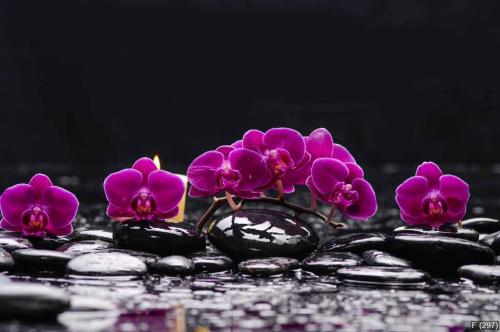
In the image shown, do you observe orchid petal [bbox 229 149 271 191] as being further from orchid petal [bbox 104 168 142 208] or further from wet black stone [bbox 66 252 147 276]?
wet black stone [bbox 66 252 147 276]

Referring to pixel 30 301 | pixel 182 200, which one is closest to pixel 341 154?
pixel 182 200

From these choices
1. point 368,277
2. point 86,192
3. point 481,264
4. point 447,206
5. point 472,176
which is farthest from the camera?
point 472,176

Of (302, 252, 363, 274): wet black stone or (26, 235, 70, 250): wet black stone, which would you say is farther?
(26, 235, 70, 250): wet black stone

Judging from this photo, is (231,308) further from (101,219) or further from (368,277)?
(101,219)

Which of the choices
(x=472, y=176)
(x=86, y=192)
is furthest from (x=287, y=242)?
(x=472, y=176)

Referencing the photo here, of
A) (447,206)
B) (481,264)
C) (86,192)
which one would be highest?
(86,192)

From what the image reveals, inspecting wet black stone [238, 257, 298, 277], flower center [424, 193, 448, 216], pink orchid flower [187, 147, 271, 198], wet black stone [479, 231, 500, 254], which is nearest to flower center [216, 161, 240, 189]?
pink orchid flower [187, 147, 271, 198]
